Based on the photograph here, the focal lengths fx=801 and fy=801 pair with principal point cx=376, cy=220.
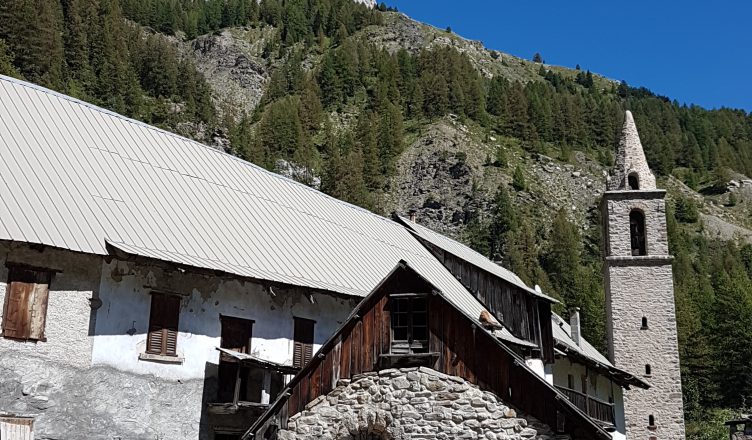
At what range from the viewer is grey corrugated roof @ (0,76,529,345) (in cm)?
1816

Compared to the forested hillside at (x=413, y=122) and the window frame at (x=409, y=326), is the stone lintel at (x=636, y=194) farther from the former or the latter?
the window frame at (x=409, y=326)

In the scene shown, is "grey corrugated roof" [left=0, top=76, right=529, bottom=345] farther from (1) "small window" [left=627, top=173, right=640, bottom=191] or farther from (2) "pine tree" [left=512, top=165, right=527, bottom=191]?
(2) "pine tree" [left=512, top=165, right=527, bottom=191]

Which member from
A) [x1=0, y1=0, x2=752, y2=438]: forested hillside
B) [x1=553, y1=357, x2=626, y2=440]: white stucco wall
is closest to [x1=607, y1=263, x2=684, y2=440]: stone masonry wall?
[x1=553, y1=357, x2=626, y2=440]: white stucco wall

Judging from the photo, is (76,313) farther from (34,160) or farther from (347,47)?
(347,47)

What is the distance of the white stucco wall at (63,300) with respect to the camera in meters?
17.0

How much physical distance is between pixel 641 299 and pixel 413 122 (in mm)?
93932

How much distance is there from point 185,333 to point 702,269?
104m

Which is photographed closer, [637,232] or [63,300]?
[63,300]

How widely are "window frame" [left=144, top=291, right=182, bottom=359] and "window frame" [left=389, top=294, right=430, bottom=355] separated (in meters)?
5.41

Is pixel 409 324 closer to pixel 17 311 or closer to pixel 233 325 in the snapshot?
pixel 233 325

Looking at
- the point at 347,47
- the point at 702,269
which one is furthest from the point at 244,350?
the point at 347,47

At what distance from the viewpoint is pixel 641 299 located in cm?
4012

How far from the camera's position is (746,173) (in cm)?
15012

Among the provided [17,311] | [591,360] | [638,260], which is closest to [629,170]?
[638,260]
